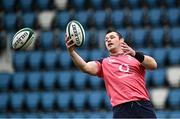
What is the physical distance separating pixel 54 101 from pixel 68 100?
0.34 meters

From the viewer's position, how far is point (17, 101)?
409 inches

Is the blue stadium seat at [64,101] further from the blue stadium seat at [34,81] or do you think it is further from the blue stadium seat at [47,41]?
the blue stadium seat at [47,41]

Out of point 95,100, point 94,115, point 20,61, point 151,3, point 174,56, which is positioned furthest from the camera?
point 151,3

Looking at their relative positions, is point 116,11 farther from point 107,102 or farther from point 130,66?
point 130,66

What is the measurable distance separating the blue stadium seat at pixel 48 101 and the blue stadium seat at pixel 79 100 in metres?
0.48

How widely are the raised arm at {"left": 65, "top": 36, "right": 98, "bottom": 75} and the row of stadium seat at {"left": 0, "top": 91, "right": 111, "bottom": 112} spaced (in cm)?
480

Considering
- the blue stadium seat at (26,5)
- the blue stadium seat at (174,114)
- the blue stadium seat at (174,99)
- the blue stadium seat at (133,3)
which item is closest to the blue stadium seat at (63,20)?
the blue stadium seat at (26,5)

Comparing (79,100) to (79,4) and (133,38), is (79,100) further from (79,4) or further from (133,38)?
(79,4)

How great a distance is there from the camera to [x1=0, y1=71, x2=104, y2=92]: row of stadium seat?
10.4 meters

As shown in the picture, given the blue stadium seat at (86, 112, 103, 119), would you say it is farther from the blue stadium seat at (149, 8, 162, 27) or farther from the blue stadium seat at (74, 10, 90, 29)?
the blue stadium seat at (149, 8, 162, 27)

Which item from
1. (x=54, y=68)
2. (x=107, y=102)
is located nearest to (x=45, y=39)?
(x=54, y=68)

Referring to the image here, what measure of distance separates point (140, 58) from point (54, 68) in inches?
250

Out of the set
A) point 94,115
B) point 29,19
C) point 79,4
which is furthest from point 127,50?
point 29,19

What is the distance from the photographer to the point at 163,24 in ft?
37.8
